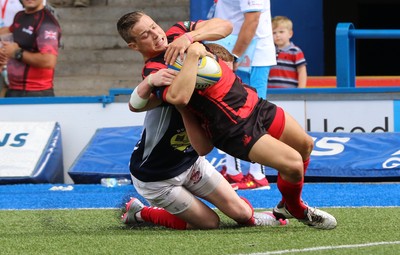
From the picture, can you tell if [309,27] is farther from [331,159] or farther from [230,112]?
[230,112]

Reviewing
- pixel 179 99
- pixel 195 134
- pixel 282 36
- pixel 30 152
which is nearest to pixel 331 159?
pixel 282 36

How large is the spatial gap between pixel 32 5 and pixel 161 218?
4.64 metres

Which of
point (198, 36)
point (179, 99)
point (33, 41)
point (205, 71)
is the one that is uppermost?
point (198, 36)

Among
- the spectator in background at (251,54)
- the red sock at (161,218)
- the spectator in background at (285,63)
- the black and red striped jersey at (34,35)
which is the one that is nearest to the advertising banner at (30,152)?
the black and red striped jersey at (34,35)

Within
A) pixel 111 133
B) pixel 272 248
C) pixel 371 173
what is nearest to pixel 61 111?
pixel 111 133

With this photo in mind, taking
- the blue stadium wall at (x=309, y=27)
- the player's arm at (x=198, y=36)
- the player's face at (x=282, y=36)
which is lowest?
the blue stadium wall at (x=309, y=27)

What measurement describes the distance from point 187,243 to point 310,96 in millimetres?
4838

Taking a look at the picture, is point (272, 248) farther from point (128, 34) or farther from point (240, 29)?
point (240, 29)

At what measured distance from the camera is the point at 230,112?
6543mm

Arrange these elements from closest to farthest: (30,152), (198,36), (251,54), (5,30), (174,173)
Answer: (198,36) < (174,173) < (251,54) < (30,152) < (5,30)

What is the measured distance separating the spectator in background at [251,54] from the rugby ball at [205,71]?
2.92 metres

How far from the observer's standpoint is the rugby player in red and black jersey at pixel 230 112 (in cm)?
647

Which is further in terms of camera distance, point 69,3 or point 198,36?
point 69,3

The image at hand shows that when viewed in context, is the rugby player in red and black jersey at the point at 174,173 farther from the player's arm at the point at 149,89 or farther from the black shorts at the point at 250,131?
the black shorts at the point at 250,131
